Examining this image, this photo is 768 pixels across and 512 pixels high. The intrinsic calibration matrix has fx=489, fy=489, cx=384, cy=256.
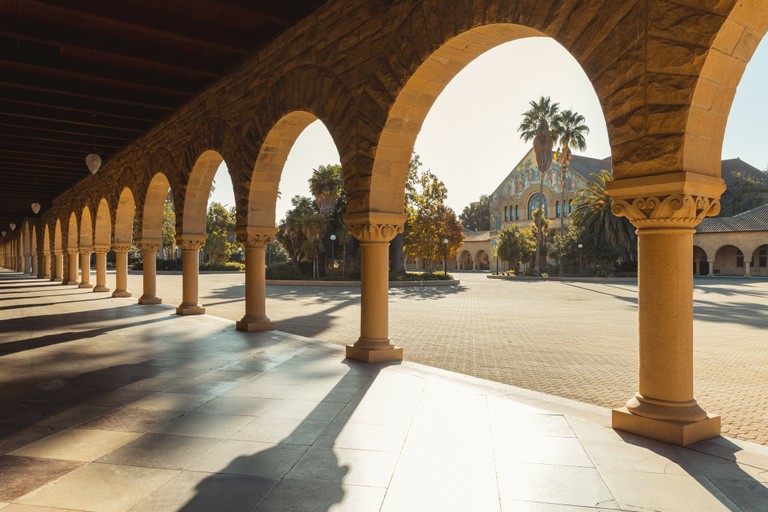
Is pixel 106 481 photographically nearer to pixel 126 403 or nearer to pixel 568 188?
pixel 126 403

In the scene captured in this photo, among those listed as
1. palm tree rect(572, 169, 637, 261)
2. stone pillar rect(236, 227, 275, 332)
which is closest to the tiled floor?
stone pillar rect(236, 227, 275, 332)

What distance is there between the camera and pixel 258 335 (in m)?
9.15

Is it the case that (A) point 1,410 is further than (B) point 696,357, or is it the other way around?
(B) point 696,357

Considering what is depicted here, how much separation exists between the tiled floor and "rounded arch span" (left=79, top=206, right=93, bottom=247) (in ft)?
55.5

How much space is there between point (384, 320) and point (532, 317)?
7.33m

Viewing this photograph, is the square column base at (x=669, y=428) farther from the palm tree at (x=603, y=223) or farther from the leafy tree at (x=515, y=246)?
the leafy tree at (x=515, y=246)

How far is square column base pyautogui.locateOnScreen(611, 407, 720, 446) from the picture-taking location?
3.71 meters

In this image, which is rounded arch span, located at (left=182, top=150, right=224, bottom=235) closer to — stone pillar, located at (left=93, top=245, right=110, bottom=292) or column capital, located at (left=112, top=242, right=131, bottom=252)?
column capital, located at (left=112, top=242, right=131, bottom=252)

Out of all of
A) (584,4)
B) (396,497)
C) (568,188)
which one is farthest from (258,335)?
(568,188)

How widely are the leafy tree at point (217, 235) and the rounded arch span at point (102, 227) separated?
26.7 m

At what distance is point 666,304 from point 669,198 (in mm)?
856

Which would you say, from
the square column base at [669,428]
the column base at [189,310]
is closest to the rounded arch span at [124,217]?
the column base at [189,310]

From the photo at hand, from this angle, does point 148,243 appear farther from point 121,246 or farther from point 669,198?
point 669,198

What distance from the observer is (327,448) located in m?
3.64
